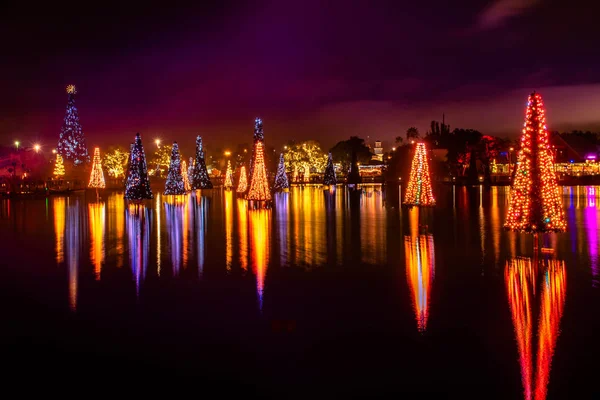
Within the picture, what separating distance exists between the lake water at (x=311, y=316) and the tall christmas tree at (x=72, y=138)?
61.5 meters

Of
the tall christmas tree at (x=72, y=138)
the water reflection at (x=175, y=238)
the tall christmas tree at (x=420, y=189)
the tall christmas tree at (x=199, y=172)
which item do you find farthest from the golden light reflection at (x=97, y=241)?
the tall christmas tree at (x=72, y=138)

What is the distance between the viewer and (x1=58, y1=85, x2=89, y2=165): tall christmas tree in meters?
68.8

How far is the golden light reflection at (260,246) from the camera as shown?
8820mm

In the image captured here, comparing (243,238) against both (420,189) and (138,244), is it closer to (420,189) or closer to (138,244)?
(138,244)

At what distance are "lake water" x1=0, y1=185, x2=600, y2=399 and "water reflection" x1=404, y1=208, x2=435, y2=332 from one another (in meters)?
0.04

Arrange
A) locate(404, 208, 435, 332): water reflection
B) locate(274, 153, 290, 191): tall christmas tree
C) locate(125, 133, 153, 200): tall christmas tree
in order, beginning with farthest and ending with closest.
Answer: locate(274, 153, 290, 191): tall christmas tree < locate(125, 133, 153, 200): tall christmas tree < locate(404, 208, 435, 332): water reflection

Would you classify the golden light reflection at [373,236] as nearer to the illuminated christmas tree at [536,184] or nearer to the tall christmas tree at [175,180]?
the illuminated christmas tree at [536,184]

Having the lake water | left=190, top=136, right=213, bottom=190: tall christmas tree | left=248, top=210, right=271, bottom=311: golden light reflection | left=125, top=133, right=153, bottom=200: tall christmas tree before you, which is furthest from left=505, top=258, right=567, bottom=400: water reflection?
left=190, top=136, right=213, bottom=190: tall christmas tree

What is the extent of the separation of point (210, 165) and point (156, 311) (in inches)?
4299

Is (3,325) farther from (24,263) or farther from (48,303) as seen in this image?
(24,263)

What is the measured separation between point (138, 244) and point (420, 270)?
748 centimetres

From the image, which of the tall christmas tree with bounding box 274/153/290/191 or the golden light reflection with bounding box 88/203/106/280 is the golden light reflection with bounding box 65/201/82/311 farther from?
the tall christmas tree with bounding box 274/153/290/191

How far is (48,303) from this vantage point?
7492 millimetres

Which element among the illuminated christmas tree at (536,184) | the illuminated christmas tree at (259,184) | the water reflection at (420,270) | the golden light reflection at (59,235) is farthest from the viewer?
the illuminated christmas tree at (259,184)
